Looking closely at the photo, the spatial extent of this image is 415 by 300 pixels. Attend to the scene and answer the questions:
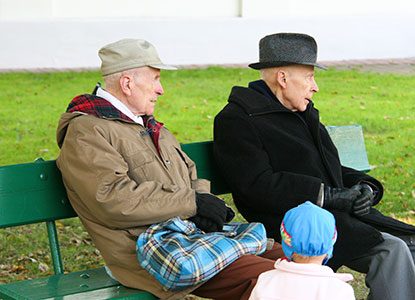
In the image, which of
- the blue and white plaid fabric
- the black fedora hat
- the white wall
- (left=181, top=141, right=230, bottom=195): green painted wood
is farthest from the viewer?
the white wall

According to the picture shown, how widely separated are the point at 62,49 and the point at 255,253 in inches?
419

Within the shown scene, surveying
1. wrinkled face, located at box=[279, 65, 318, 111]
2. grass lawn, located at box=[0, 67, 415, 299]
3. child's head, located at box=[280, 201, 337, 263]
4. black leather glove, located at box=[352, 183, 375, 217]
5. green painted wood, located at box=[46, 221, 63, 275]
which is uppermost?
wrinkled face, located at box=[279, 65, 318, 111]

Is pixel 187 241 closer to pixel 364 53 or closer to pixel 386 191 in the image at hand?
pixel 386 191

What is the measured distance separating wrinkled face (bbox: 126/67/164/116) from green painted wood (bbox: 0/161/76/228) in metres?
0.52

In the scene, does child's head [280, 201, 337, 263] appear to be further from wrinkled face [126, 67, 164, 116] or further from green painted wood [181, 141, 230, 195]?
green painted wood [181, 141, 230, 195]

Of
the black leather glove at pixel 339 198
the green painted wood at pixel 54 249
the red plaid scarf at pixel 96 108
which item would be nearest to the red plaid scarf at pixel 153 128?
the red plaid scarf at pixel 96 108

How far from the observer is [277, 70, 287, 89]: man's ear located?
4.24 meters

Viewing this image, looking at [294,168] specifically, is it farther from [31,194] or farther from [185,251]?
[31,194]

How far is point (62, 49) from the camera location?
13.5 m

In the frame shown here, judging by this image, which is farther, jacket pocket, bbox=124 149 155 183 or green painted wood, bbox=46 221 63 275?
green painted wood, bbox=46 221 63 275

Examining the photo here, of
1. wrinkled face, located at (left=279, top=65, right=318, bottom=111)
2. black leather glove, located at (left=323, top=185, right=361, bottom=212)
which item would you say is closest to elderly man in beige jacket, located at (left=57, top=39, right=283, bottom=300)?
black leather glove, located at (left=323, top=185, right=361, bottom=212)

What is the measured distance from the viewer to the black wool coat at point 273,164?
3.99 m

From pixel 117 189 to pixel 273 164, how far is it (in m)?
1.08

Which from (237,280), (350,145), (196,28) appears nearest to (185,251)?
(237,280)
